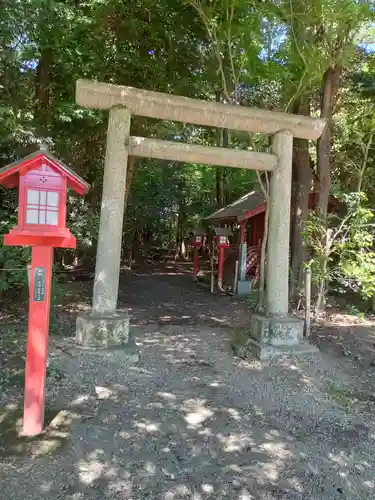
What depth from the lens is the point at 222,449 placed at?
3.53 meters

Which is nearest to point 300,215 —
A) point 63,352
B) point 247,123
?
point 247,123

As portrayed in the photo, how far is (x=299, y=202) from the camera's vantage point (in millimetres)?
9977

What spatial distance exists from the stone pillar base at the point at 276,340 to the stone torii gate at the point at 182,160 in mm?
15

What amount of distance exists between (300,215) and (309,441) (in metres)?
6.80

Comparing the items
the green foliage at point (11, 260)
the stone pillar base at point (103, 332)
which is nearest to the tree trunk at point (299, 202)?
the stone pillar base at point (103, 332)

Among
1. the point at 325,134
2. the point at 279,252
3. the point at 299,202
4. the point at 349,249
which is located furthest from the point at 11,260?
the point at 325,134

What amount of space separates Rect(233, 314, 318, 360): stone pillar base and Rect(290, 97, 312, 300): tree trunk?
12.0 ft

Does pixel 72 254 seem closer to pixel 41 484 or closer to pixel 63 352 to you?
pixel 63 352

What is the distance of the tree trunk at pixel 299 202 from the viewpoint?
9.74 meters

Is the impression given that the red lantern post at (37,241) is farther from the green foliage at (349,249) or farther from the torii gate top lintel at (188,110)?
the green foliage at (349,249)

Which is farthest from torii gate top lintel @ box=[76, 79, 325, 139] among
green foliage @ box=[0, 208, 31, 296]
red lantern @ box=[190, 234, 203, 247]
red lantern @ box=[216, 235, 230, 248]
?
red lantern @ box=[190, 234, 203, 247]

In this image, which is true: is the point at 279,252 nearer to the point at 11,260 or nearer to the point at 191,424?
the point at 191,424

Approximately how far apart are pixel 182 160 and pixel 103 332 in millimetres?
2762

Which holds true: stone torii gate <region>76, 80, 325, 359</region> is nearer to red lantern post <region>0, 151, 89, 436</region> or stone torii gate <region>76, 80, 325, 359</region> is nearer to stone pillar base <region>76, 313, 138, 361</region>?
stone pillar base <region>76, 313, 138, 361</region>
